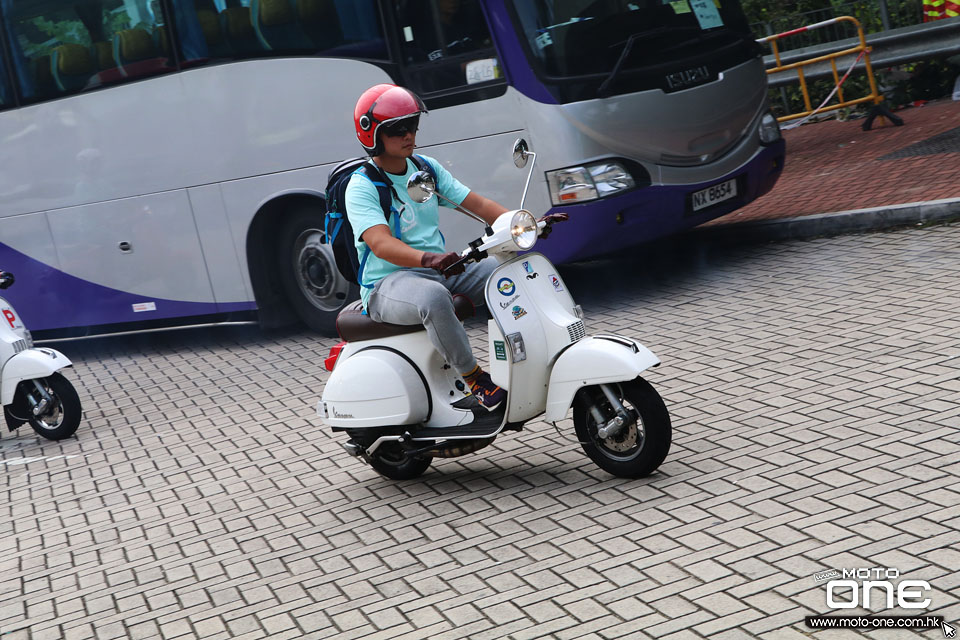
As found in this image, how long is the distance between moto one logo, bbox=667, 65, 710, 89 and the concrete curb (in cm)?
162

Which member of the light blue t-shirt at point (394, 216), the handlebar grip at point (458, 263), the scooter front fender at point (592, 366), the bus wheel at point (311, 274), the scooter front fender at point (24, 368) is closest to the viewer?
the scooter front fender at point (592, 366)

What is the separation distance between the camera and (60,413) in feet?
26.8

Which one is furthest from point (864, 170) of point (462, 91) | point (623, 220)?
point (462, 91)

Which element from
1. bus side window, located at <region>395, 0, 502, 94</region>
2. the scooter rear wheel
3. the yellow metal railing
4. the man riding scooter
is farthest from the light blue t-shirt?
the yellow metal railing

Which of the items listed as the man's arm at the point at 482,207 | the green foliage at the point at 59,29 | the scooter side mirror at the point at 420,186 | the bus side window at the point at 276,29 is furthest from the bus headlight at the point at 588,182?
the green foliage at the point at 59,29

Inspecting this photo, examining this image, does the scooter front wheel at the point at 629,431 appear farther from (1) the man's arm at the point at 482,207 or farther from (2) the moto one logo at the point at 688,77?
(2) the moto one logo at the point at 688,77

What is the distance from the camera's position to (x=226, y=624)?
4531mm

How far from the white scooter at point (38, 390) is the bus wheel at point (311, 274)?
2442 mm

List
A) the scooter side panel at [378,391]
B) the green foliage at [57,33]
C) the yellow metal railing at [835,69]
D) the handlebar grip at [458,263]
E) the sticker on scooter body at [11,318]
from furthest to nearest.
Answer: the yellow metal railing at [835,69] → the green foliage at [57,33] → the sticker on scooter body at [11,318] → the scooter side panel at [378,391] → the handlebar grip at [458,263]

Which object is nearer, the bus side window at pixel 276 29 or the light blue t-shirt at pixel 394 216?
the light blue t-shirt at pixel 394 216

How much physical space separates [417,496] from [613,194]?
3.55m

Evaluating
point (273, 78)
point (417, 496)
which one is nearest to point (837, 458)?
point (417, 496)

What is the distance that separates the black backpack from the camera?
5.55 meters

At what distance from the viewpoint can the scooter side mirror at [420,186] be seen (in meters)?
4.81
